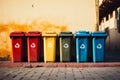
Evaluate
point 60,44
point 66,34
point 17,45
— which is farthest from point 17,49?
point 66,34

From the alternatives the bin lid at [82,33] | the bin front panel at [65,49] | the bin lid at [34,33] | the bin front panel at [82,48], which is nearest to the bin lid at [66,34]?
the bin front panel at [65,49]

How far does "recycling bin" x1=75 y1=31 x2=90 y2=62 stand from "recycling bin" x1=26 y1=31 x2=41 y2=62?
1477 mm

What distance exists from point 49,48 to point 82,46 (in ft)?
4.05

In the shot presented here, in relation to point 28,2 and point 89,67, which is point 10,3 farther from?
point 89,67

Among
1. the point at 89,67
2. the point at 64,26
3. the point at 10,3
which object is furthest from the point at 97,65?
the point at 10,3

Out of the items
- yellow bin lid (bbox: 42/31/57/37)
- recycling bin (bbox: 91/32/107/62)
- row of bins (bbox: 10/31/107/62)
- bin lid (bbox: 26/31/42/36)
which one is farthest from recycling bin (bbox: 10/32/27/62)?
recycling bin (bbox: 91/32/107/62)

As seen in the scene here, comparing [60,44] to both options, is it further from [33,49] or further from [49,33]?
[33,49]

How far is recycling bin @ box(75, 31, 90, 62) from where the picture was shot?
1380 cm

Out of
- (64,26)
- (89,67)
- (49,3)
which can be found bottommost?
(89,67)

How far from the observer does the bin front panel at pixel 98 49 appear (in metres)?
13.7

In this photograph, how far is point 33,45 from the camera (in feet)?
45.8

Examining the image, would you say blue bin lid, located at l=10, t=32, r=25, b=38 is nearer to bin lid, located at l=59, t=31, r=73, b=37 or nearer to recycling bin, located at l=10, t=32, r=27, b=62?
recycling bin, located at l=10, t=32, r=27, b=62

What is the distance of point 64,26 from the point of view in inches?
583

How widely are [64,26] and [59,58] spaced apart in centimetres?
137
